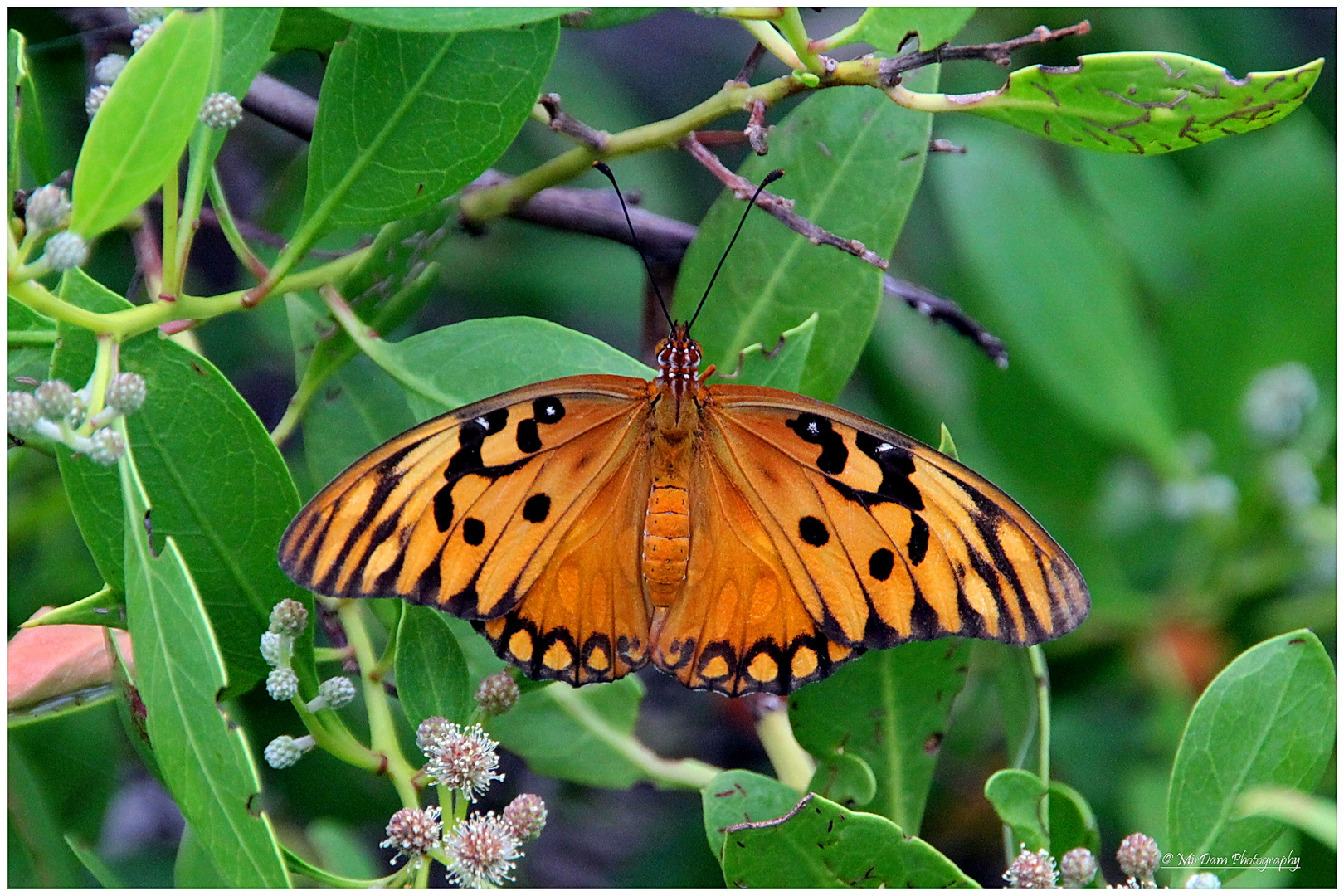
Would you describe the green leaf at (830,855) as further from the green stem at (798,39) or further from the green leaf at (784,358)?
the green stem at (798,39)

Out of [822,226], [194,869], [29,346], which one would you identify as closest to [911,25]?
[822,226]

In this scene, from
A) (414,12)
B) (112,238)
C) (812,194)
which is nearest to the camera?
(414,12)

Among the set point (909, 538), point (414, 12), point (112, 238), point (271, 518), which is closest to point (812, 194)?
point (909, 538)

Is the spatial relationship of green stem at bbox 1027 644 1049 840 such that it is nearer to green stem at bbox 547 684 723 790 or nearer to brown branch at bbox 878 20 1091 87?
green stem at bbox 547 684 723 790

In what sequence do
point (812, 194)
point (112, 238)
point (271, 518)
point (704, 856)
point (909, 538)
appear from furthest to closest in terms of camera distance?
1. point (704, 856)
2. point (112, 238)
3. point (812, 194)
4. point (909, 538)
5. point (271, 518)

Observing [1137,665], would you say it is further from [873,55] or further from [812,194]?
[873,55]

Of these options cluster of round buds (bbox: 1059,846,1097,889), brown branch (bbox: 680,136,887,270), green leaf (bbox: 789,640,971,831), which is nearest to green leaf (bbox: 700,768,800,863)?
green leaf (bbox: 789,640,971,831)
